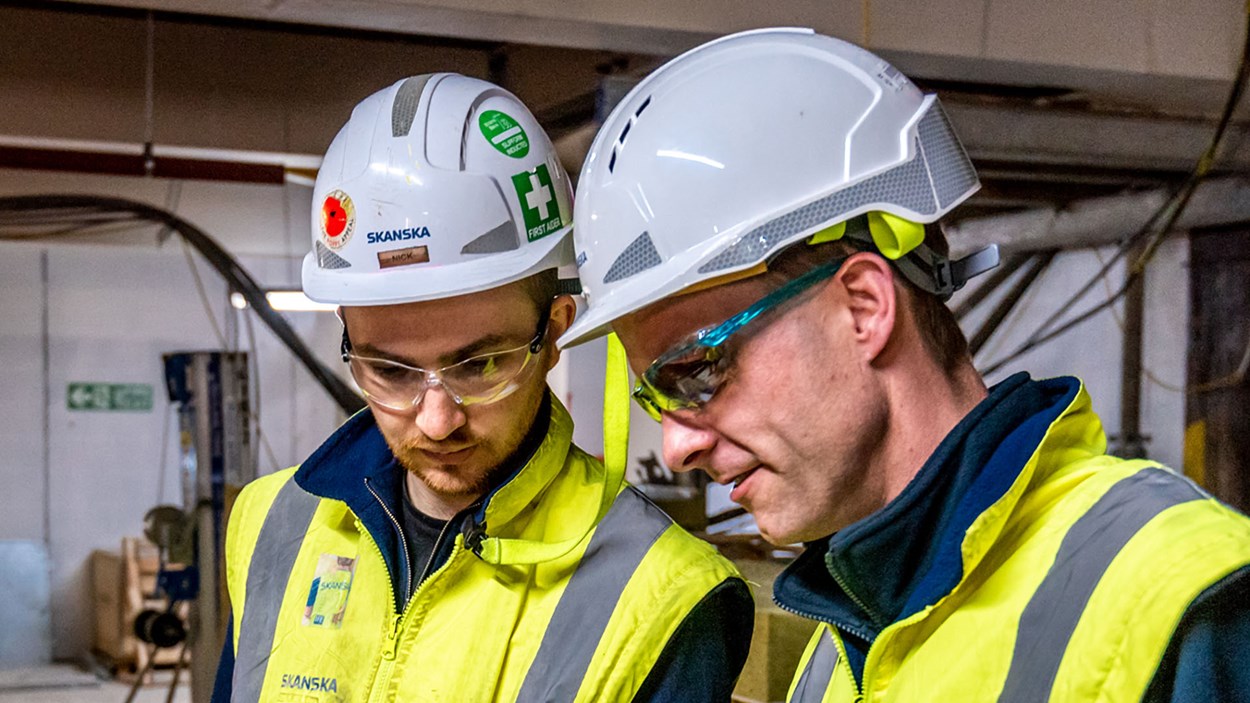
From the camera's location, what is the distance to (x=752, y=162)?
123 cm

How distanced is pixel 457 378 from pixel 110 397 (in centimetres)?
705

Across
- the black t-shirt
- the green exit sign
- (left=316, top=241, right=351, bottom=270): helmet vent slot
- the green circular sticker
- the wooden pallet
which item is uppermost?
the green circular sticker

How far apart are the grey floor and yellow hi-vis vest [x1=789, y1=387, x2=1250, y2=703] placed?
22.6ft

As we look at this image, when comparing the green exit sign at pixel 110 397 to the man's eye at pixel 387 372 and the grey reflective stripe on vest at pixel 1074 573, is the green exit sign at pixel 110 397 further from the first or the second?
the grey reflective stripe on vest at pixel 1074 573

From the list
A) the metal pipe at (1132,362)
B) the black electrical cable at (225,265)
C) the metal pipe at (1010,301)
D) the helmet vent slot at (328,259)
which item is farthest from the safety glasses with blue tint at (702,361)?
the metal pipe at (1132,362)

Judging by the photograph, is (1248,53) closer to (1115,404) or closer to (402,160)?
(1115,404)

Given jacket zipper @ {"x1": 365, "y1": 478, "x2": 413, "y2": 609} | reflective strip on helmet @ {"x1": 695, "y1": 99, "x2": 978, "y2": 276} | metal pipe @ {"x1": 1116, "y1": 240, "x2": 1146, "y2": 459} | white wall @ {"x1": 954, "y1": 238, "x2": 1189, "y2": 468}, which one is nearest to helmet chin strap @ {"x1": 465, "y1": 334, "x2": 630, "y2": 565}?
jacket zipper @ {"x1": 365, "y1": 478, "x2": 413, "y2": 609}

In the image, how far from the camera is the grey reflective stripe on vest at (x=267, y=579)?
182 centimetres

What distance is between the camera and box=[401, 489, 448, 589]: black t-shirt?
5.89 ft

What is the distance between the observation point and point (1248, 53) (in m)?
4.35

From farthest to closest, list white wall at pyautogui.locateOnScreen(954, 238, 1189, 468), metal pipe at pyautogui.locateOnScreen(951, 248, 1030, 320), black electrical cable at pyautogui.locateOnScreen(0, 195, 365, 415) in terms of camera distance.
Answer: white wall at pyautogui.locateOnScreen(954, 238, 1189, 468) < metal pipe at pyautogui.locateOnScreen(951, 248, 1030, 320) < black electrical cable at pyautogui.locateOnScreen(0, 195, 365, 415)

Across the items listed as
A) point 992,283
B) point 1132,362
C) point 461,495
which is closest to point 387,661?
point 461,495

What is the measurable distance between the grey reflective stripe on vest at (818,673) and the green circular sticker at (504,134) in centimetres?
79

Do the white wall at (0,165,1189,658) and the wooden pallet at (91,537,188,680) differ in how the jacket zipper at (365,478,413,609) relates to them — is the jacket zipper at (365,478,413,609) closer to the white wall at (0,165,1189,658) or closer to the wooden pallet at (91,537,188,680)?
the white wall at (0,165,1189,658)
